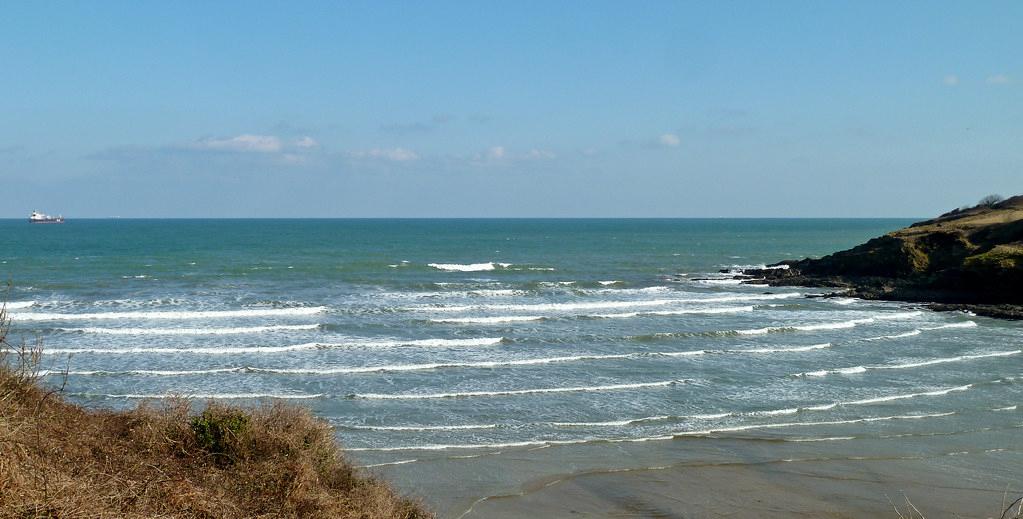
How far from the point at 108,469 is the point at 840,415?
49.8 feet

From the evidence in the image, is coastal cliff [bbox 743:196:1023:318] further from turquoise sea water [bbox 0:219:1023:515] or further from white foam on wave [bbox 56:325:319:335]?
white foam on wave [bbox 56:325:319:335]

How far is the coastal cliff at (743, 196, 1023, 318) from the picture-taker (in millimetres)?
37844

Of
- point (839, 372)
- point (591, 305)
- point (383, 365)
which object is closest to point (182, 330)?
point (383, 365)

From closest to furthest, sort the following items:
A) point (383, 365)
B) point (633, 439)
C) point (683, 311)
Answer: point (633, 439) < point (383, 365) < point (683, 311)

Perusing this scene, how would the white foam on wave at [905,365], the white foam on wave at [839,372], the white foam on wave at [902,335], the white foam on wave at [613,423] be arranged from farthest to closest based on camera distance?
the white foam on wave at [902,335] → the white foam on wave at [905,365] → the white foam on wave at [839,372] → the white foam on wave at [613,423]

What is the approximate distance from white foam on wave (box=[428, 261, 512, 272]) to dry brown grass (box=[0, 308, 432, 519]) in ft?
153

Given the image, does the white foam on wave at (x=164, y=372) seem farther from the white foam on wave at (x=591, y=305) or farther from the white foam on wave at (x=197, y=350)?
the white foam on wave at (x=591, y=305)

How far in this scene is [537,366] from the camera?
884 inches

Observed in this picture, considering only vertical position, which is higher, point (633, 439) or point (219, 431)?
point (219, 431)

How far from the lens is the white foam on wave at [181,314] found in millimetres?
30156

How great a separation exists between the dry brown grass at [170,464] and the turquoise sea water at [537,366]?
3.01 m

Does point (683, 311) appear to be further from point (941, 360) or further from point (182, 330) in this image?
point (182, 330)

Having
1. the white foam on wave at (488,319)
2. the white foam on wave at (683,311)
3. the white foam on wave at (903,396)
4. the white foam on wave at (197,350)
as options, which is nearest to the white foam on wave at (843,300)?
the white foam on wave at (683,311)

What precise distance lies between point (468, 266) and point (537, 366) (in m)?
37.8
